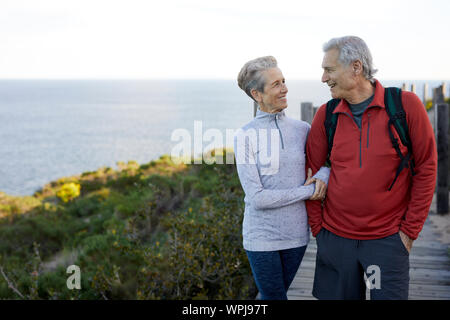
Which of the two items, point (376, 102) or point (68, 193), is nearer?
point (376, 102)

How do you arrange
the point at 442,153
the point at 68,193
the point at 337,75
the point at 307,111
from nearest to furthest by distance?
the point at 337,75
the point at 442,153
the point at 307,111
the point at 68,193

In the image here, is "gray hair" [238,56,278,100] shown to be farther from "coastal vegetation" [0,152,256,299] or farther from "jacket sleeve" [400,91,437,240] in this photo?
"coastal vegetation" [0,152,256,299]

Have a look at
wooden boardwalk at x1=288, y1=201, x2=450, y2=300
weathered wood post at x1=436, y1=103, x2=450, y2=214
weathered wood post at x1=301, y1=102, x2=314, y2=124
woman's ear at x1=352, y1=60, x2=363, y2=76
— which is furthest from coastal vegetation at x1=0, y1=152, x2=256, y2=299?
weathered wood post at x1=436, y1=103, x2=450, y2=214

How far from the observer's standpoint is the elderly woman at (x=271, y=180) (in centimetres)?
234

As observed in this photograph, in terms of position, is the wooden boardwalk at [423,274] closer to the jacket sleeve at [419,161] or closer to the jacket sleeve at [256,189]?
the jacket sleeve at [256,189]

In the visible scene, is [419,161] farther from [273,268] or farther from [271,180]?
[273,268]

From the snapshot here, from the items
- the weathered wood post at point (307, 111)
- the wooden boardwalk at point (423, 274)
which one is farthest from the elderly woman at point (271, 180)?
the weathered wood post at point (307, 111)

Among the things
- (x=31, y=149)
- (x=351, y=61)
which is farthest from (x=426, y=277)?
(x=31, y=149)

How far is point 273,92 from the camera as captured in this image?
92.9 inches

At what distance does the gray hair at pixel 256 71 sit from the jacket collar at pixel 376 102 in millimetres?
404

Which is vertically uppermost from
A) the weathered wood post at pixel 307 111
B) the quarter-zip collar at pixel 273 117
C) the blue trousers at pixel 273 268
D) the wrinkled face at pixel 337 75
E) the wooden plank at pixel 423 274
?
the wrinkled face at pixel 337 75

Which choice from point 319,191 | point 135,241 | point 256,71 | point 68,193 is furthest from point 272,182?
point 68,193

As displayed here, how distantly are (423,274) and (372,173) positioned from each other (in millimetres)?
2526
